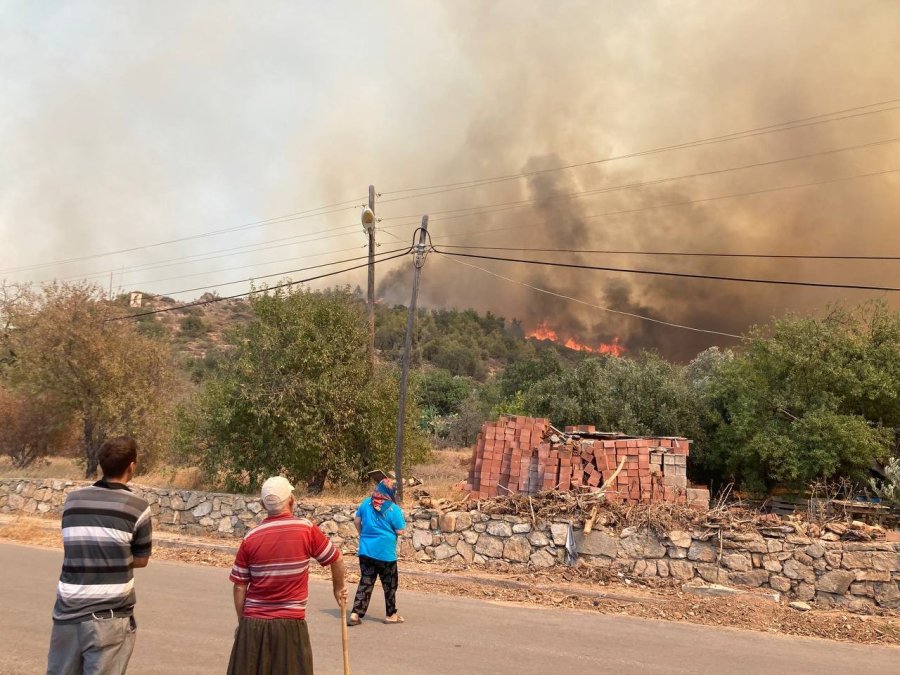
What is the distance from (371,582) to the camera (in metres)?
8.25

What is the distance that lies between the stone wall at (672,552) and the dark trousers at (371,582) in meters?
3.97

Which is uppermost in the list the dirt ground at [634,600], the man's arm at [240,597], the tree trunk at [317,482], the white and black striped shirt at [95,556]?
the white and black striped shirt at [95,556]

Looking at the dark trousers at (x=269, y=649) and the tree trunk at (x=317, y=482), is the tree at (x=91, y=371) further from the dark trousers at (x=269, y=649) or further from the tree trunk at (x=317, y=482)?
the dark trousers at (x=269, y=649)

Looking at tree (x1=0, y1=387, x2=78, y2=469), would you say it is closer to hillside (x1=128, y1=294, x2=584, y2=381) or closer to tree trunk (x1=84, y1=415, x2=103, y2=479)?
tree trunk (x1=84, y1=415, x2=103, y2=479)

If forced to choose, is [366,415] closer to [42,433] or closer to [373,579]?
[373,579]

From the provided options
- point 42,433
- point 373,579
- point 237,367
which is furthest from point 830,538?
point 42,433

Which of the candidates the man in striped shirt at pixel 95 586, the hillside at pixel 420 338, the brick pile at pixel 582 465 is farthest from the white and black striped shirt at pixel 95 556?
the hillside at pixel 420 338

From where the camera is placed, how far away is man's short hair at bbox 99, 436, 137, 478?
4062mm

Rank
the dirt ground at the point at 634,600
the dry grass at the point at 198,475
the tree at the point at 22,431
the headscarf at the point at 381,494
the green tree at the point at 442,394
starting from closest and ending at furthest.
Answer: the headscarf at the point at 381,494, the dirt ground at the point at 634,600, the dry grass at the point at 198,475, the tree at the point at 22,431, the green tree at the point at 442,394

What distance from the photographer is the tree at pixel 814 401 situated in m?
18.2

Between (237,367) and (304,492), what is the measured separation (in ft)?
12.5

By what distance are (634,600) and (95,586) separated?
8.22 m

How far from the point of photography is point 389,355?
6444cm

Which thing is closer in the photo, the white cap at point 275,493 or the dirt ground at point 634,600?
the white cap at point 275,493
